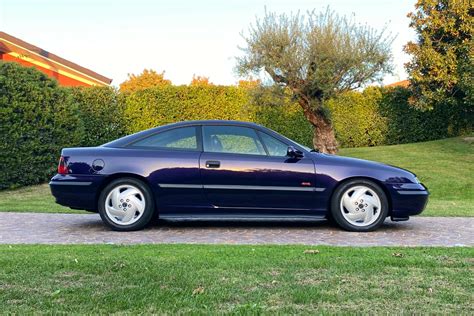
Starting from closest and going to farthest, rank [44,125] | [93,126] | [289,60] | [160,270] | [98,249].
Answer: [160,270] < [98,249] < [44,125] < [289,60] < [93,126]

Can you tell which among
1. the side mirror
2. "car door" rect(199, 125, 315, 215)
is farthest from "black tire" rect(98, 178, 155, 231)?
the side mirror

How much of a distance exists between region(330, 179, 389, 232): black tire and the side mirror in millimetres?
674

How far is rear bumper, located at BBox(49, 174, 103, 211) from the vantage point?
6.84 metres

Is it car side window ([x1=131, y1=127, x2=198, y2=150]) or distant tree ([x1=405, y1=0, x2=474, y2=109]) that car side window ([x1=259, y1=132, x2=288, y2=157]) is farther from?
Result: distant tree ([x1=405, y1=0, x2=474, y2=109])

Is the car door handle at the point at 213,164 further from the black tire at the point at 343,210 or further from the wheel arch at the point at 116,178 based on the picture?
the black tire at the point at 343,210

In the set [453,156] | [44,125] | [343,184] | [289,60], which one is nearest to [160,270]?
[343,184]

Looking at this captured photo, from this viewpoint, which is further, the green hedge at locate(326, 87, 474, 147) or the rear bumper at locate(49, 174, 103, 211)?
the green hedge at locate(326, 87, 474, 147)

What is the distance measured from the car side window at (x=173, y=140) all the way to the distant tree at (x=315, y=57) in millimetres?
9150

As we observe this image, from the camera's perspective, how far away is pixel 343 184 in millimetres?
6914

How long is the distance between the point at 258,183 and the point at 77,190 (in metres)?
2.41

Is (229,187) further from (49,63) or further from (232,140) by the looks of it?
(49,63)

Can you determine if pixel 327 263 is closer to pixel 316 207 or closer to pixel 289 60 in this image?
pixel 316 207

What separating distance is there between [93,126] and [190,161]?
11.5 metres

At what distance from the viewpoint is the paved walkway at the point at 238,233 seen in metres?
6.14
